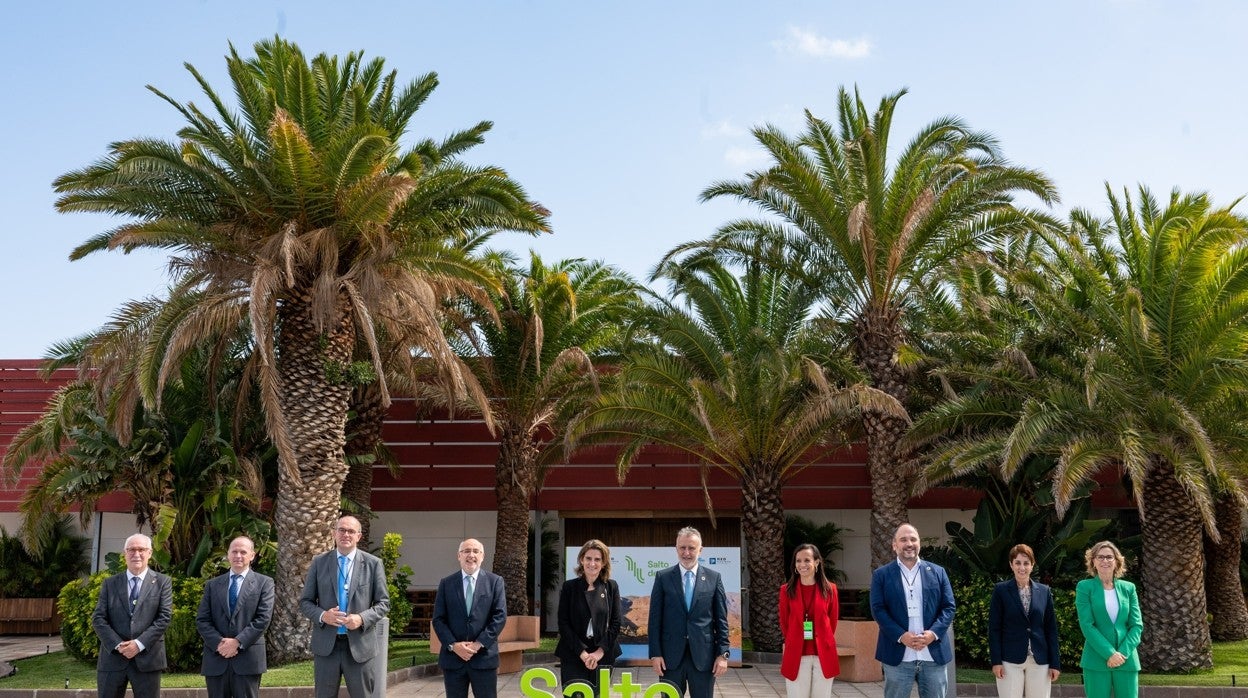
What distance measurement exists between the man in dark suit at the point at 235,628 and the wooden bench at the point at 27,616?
15387 mm

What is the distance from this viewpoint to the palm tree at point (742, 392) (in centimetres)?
1719

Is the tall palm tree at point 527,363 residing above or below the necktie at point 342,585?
above

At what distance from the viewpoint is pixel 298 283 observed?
50.1 feet

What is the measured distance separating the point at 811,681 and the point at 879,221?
9275 millimetres

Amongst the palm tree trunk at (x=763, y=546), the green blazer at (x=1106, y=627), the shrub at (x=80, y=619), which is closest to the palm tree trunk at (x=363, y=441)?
the shrub at (x=80, y=619)

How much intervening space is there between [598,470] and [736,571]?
8260mm

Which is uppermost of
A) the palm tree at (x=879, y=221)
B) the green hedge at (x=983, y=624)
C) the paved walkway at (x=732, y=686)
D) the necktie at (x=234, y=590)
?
the palm tree at (x=879, y=221)

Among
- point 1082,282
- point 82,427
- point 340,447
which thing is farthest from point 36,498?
point 1082,282

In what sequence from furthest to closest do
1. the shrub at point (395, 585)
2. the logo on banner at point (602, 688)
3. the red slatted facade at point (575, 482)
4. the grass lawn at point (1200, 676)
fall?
the red slatted facade at point (575, 482)
the shrub at point (395, 585)
the grass lawn at point (1200, 676)
the logo on banner at point (602, 688)

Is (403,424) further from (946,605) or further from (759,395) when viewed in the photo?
(946,605)

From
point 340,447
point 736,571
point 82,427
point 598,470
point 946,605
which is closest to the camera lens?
point 946,605

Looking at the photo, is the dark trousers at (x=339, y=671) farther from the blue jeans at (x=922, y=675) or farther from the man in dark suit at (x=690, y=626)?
the blue jeans at (x=922, y=675)

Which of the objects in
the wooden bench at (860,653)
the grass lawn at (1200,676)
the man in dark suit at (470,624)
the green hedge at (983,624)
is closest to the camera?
the man in dark suit at (470,624)

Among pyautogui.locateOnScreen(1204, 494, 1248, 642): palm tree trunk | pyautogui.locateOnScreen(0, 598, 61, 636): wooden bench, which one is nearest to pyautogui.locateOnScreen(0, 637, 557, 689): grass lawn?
pyautogui.locateOnScreen(0, 598, 61, 636): wooden bench
